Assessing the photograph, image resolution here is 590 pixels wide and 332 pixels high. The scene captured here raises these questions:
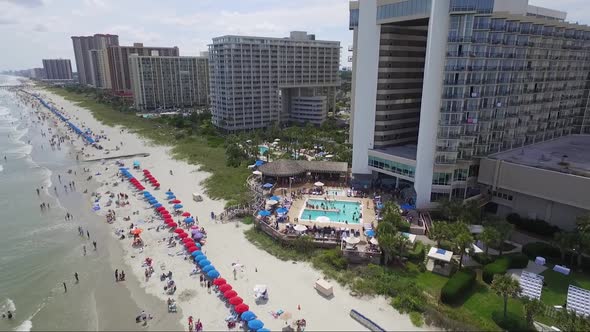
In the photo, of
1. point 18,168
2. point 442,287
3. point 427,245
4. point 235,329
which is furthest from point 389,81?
point 18,168

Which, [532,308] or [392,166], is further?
[392,166]

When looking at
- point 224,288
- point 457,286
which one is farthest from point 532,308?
point 224,288

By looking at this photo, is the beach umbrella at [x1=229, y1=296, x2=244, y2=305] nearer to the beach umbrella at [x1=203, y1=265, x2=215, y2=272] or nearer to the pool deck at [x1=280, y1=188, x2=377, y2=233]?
the beach umbrella at [x1=203, y1=265, x2=215, y2=272]

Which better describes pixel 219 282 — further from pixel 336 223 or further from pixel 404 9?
pixel 404 9

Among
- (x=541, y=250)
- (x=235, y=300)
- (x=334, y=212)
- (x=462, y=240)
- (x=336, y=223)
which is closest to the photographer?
(x=235, y=300)

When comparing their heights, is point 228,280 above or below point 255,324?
below

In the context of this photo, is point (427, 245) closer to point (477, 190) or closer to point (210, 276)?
point (477, 190)
